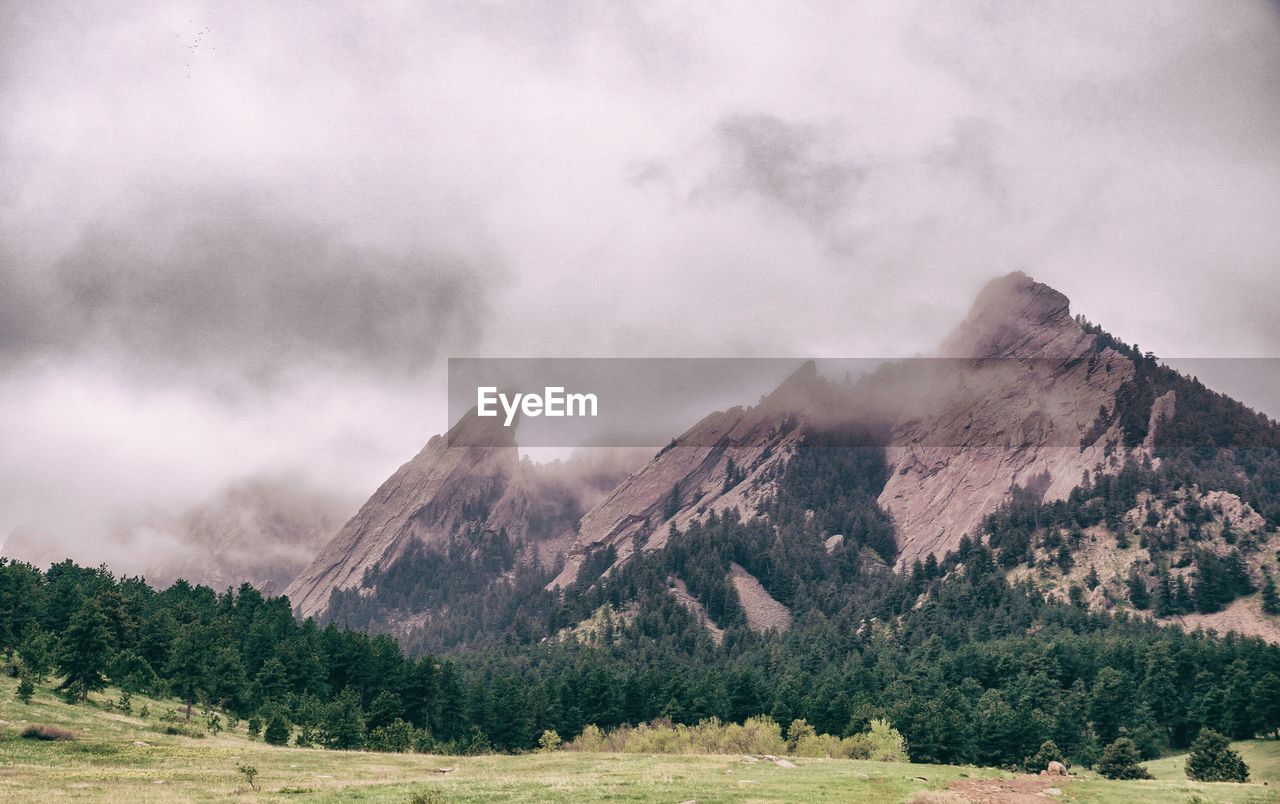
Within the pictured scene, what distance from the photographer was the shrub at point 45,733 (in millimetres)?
71562

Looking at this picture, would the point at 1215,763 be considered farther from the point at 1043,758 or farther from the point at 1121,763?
the point at 1043,758

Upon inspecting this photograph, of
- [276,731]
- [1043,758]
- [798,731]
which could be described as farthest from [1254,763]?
[276,731]

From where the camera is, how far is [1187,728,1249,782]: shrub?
351 feet

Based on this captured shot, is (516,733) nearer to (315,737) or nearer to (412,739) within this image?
(412,739)

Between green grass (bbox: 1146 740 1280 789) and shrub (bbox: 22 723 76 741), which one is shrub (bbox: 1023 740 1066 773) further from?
shrub (bbox: 22 723 76 741)

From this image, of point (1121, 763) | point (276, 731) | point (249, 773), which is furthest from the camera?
point (1121, 763)

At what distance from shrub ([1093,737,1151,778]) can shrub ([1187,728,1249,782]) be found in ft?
22.0

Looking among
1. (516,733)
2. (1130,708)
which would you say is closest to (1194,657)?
(1130,708)

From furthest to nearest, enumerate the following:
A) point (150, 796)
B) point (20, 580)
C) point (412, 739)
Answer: point (20, 580) → point (412, 739) → point (150, 796)

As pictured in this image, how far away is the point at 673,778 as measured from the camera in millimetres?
58625

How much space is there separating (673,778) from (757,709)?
103 meters

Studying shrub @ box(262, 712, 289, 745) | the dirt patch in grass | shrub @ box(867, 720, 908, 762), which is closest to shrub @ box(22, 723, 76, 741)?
shrub @ box(262, 712, 289, 745)

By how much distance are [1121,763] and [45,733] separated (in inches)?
4905

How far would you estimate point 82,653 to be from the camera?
318ft
